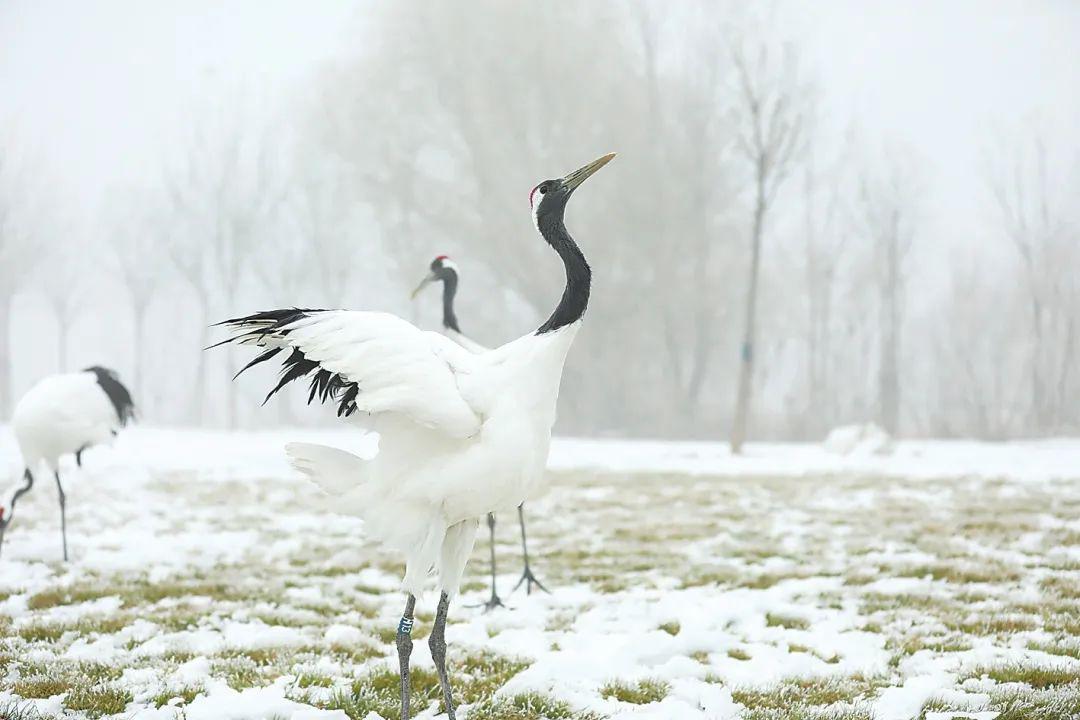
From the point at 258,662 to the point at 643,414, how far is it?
20.9m

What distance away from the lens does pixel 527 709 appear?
3.17m

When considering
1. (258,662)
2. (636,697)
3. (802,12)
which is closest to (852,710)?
(636,697)

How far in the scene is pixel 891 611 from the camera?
4523 millimetres

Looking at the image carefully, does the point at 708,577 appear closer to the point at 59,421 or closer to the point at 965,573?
the point at 965,573

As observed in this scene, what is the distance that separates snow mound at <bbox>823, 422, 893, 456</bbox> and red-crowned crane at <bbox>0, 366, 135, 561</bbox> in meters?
11.6

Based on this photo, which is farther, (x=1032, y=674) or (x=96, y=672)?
(x=96, y=672)

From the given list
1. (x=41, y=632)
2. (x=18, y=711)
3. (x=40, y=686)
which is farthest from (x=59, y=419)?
(x=18, y=711)

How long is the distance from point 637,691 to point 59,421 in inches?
192

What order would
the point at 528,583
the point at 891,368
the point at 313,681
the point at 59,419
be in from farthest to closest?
the point at 891,368
the point at 59,419
the point at 528,583
the point at 313,681

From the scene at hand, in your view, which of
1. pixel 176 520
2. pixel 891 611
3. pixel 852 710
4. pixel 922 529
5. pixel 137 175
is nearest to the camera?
pixel 852 710

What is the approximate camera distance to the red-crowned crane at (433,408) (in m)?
2.78

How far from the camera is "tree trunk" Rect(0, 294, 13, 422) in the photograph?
2783cm

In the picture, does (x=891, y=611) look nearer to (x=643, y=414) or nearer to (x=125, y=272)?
(x=643, y=414)

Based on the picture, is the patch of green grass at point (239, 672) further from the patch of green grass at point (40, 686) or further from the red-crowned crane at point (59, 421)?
the red-crowned crane at point (59, 421)
